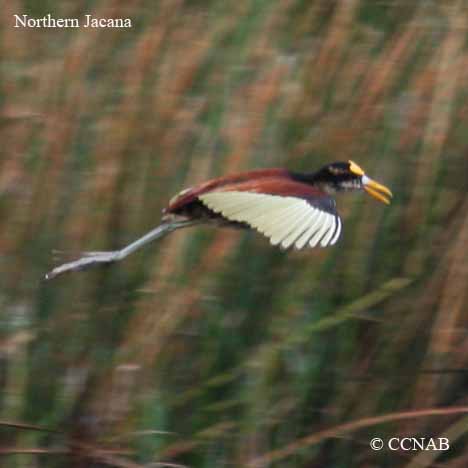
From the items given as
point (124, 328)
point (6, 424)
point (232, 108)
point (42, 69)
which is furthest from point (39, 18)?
point (6, 424)

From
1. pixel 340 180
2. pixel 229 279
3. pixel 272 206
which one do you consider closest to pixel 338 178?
pixel 340 180

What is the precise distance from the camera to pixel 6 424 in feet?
5.56

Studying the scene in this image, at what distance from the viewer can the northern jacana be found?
122 centimetres

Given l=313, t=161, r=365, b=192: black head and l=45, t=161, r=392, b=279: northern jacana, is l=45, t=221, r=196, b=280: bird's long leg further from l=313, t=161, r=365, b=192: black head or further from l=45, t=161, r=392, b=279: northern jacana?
l=313, t=161, r=365, b=192: black head

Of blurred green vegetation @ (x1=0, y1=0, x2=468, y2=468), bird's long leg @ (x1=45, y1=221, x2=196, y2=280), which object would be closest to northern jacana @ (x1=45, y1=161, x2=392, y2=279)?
bird's long leg @ (x1=45, y1=221, x2=196, y2=280)

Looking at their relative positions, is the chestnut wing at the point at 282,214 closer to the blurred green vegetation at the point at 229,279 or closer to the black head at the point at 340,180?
the black head at the point at 340,180

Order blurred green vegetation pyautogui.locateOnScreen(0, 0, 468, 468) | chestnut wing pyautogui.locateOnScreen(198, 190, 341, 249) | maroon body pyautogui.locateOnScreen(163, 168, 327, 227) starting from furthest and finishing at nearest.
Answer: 1. blurred green vegetation pyautogui.locateOnScreen(0, 0, 468, 468)
2. maroon body pyautogui.locateOnScreen(163, 168, 327, 227)
3. chestnut wing pyautogui.locateOnScreen(198, 190, 341, 249)

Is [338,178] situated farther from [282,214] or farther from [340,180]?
[282,214]

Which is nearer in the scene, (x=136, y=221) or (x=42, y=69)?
(x=136, y=221)

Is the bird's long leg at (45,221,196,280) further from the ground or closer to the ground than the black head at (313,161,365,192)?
closer to the ground

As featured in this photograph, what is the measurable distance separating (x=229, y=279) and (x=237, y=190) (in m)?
0.49

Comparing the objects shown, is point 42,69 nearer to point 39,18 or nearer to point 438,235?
point 39,18

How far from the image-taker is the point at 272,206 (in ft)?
4.16

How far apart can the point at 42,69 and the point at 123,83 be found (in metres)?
0.13
